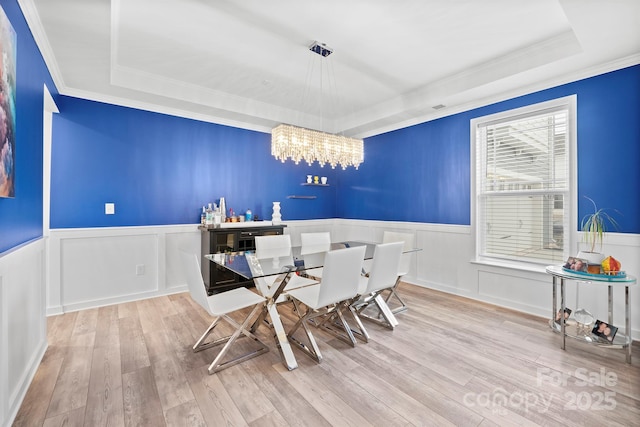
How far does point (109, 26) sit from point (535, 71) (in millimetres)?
3919

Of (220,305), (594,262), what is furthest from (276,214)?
(594,262)

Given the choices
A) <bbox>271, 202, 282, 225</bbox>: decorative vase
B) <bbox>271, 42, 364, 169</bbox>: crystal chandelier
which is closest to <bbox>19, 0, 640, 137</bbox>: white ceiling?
<bbox>271, 42, 364, 169</bbox>: crystal chandelier

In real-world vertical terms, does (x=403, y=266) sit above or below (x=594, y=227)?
below

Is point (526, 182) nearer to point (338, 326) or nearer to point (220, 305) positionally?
point (338, 326)

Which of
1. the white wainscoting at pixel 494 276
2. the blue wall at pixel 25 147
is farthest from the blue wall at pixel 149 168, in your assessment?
the white wainscoting at pixel 494 276

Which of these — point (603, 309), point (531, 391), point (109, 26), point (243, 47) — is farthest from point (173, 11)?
point (603, 309)

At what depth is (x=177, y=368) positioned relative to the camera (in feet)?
7.22

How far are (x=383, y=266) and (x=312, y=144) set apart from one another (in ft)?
4.76

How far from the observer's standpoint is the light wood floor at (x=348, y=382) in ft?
5.58

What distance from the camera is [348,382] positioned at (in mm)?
2027

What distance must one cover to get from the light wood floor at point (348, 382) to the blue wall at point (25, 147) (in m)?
1.06

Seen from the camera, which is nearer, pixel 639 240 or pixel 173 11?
pixel 173 11

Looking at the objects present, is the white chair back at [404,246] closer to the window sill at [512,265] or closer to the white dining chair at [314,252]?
the white dining chair at [314,252]

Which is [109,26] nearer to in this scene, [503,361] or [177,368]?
[177,368]
